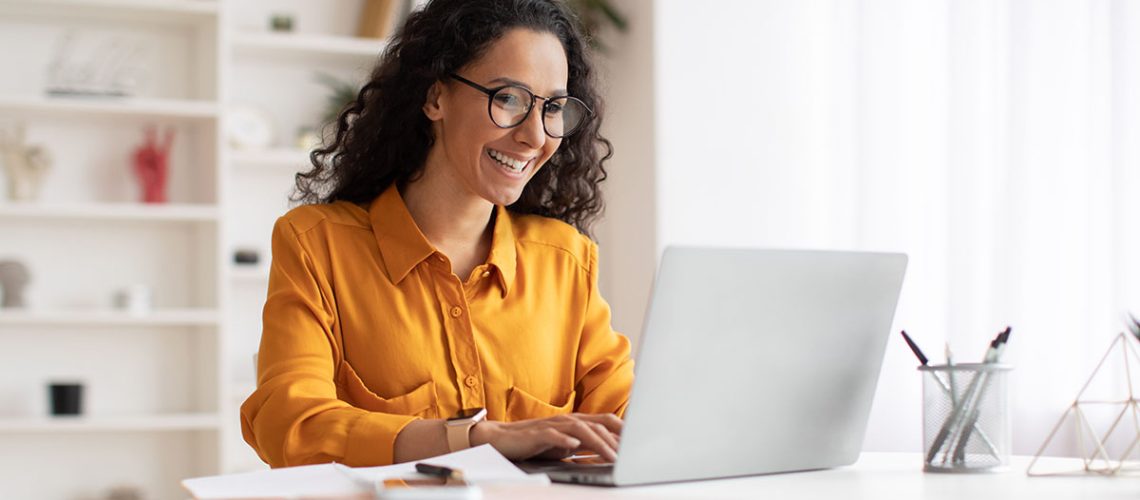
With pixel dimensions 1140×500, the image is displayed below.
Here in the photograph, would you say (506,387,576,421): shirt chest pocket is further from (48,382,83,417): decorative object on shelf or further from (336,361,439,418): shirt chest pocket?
(48,382,83,417): decorative object on shelf

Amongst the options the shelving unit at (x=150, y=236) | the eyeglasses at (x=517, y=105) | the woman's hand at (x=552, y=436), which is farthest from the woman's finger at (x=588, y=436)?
the shelving unit at (x=150, y=236)

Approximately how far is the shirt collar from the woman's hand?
43 cm

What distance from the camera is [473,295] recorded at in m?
1.77

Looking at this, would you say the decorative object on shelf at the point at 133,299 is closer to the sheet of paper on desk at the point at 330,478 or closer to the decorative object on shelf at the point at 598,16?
the decorative object on shelf at the point at 598,16

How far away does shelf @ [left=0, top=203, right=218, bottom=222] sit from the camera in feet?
12.5

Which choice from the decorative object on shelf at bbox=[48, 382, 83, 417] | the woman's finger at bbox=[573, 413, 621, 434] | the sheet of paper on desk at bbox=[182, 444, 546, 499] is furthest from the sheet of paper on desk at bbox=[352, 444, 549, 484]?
the decorative object on shelf at bbox=[48, 382, 83, 417]

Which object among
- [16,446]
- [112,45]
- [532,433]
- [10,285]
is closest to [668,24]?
[112,45]

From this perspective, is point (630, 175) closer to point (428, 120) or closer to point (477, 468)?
point (428, 120)

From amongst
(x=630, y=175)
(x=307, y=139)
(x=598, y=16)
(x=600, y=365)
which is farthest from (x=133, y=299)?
(x=600, y=365)

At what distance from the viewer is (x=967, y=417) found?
1.33 metres

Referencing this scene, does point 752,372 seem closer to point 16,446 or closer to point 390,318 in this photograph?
point 390,318

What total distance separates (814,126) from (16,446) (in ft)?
8.78

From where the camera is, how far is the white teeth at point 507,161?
1747 millimetres

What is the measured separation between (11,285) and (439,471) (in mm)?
3146
